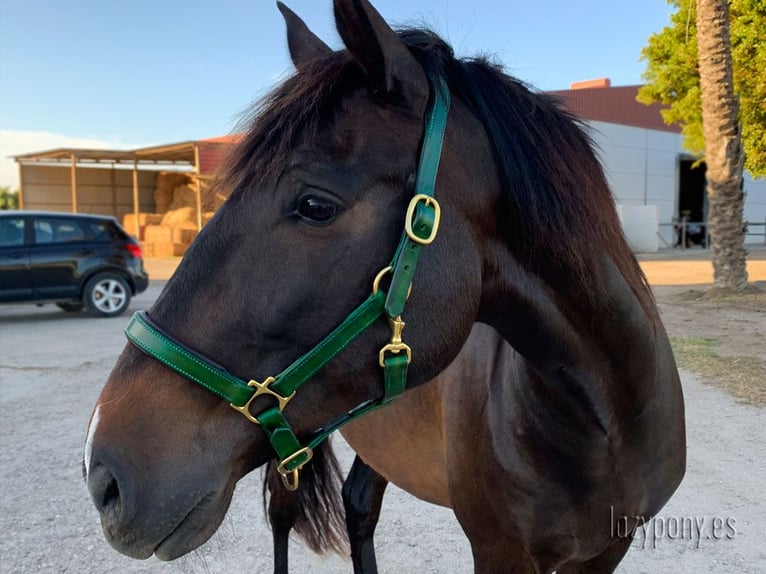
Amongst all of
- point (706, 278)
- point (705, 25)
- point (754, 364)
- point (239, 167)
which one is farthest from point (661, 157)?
point (239, 167)

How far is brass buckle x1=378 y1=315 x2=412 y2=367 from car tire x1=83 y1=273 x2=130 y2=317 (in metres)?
10.2

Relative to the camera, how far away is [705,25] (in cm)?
858

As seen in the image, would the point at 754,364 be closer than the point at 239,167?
No

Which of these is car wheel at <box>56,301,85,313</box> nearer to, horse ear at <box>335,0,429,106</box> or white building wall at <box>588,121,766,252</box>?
horse ear at <box>335,0,429,106</box>

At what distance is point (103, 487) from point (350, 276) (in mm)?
572

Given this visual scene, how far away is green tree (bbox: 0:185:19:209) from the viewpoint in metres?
36.3

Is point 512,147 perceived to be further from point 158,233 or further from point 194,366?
point 158,233

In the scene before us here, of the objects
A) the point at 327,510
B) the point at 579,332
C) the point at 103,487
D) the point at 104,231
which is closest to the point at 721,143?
the point at 327,510

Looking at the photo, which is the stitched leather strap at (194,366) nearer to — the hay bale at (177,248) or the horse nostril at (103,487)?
the horse nostril at (103,487)

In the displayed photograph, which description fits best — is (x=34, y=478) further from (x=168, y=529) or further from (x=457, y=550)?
(x=168, y=529)

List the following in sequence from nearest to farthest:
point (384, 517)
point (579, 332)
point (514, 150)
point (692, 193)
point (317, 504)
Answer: point (514, 150) < point (579, 332) < point (317, 504) < point (384, 517) < point (692, 193)

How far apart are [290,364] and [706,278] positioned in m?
13.6

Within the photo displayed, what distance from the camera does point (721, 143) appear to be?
347 inches

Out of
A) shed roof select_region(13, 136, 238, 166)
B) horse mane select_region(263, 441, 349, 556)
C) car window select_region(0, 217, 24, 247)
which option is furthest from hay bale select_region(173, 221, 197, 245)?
horse mane select_region(263, 441, 349, 556)
